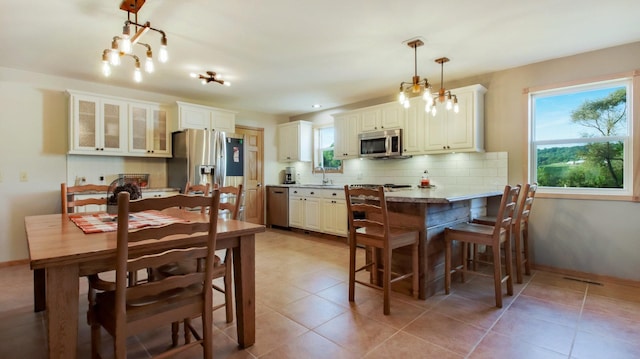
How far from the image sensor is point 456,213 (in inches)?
121

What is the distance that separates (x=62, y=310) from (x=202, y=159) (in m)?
3.42

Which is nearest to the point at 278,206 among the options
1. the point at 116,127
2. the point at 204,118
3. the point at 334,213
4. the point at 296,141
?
the point at 296,141

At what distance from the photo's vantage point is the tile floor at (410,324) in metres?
1.92

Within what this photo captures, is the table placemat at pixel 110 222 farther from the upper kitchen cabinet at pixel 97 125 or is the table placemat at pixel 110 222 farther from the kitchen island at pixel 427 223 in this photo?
the upper kitchen cabinet at pixel 97 125

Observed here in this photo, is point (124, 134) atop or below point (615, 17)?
below

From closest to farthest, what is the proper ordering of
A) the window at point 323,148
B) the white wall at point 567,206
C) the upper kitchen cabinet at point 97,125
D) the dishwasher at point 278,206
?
the white wall at point 567,206
the upper kitchen cabinet at point 97,125
the dishwasher at point 278,206
the window at point 323,148

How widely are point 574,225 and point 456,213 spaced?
56.3 inches

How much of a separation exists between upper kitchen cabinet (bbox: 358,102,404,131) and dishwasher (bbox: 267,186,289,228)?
1.94 metres

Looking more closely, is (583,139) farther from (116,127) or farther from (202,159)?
(116,127)

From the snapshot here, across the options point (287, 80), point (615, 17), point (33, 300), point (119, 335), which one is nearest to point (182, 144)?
point (287, 80)

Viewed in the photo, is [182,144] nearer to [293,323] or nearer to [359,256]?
[359,256]

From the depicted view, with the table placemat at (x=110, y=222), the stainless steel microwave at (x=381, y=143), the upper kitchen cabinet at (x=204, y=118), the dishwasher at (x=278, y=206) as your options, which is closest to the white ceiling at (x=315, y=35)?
the upper kitchen cabinet at (x=204, y=118)

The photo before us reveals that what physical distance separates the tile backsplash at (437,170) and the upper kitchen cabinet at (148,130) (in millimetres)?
2855

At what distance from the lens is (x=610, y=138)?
324 centimetres
